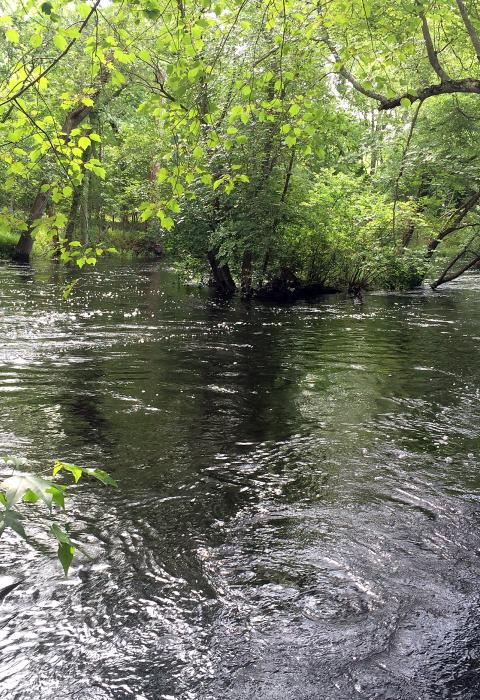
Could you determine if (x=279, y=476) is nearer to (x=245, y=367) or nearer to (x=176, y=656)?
(x=176, y=656)

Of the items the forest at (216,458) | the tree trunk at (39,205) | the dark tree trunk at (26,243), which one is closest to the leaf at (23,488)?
the forest at (216,458)

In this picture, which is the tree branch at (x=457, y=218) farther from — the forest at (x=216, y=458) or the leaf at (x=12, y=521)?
the leaf at (x=12, y=521)

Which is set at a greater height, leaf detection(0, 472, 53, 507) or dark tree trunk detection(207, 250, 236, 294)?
dark tree trunk detection(207, 250, 236, 294)

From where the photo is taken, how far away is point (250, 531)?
4.18 metres

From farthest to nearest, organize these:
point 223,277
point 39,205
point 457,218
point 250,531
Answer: point 39,205
point 223,277
point 457,218
point 250,531

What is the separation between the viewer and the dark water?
289cm

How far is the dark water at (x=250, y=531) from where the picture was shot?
289cm

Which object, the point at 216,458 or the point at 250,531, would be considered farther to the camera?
the point at 216,458

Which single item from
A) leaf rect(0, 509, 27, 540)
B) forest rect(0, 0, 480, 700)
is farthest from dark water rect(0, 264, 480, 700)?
leaf rect(0, 509, 27, 540)

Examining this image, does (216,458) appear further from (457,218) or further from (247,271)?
(457,218)

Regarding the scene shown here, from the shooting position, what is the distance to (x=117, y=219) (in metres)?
44.7

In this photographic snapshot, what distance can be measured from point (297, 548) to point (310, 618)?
0.71 m

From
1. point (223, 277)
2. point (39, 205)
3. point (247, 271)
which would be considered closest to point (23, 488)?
point (247, 271)

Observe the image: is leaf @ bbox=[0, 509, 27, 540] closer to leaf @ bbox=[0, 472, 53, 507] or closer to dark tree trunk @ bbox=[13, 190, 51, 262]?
leaf @ bbox=[0, 472, 53, 507]
